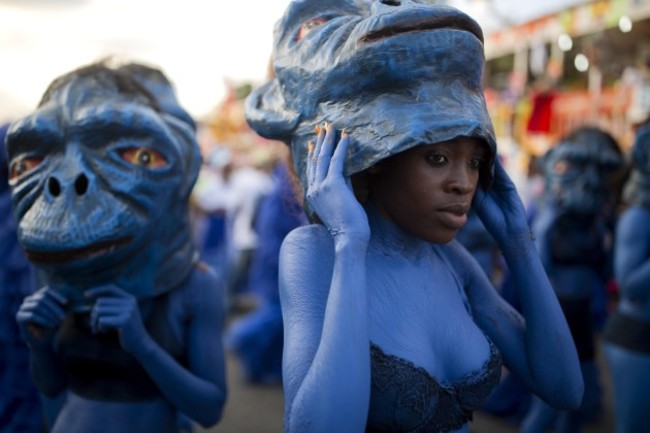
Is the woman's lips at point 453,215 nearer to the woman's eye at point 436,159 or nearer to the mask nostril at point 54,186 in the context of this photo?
the woman's eye at point 436,159

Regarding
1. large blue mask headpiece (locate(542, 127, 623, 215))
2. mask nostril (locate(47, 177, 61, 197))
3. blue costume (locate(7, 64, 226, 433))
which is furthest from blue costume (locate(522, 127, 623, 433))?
mask nostril (locate(47, 177, 61, 197))

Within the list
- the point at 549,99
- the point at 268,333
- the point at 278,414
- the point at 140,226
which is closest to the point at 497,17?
the point at 549,99

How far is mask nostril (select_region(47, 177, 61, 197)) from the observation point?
79.0 inches

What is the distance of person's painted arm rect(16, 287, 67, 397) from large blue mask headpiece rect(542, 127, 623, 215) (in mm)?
3033

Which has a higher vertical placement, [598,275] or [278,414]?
[598,275]

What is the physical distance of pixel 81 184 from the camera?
2025 mm

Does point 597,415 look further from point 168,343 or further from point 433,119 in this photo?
point 433,119

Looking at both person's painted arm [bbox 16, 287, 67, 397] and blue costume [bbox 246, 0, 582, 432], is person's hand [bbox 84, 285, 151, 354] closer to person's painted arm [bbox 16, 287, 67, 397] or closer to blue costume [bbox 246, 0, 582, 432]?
person's painted arm [bbox 16, 287, 67, 397]

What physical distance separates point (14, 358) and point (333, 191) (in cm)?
198

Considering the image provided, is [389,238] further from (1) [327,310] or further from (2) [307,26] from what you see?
(2) [307,26]

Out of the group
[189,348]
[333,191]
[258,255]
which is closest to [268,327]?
[258,255]

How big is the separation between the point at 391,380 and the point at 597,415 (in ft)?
13.2

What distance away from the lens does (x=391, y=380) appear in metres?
1.44

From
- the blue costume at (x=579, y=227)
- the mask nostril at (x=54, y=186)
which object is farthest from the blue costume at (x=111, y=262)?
the blue costume at (x=579, y=227)
